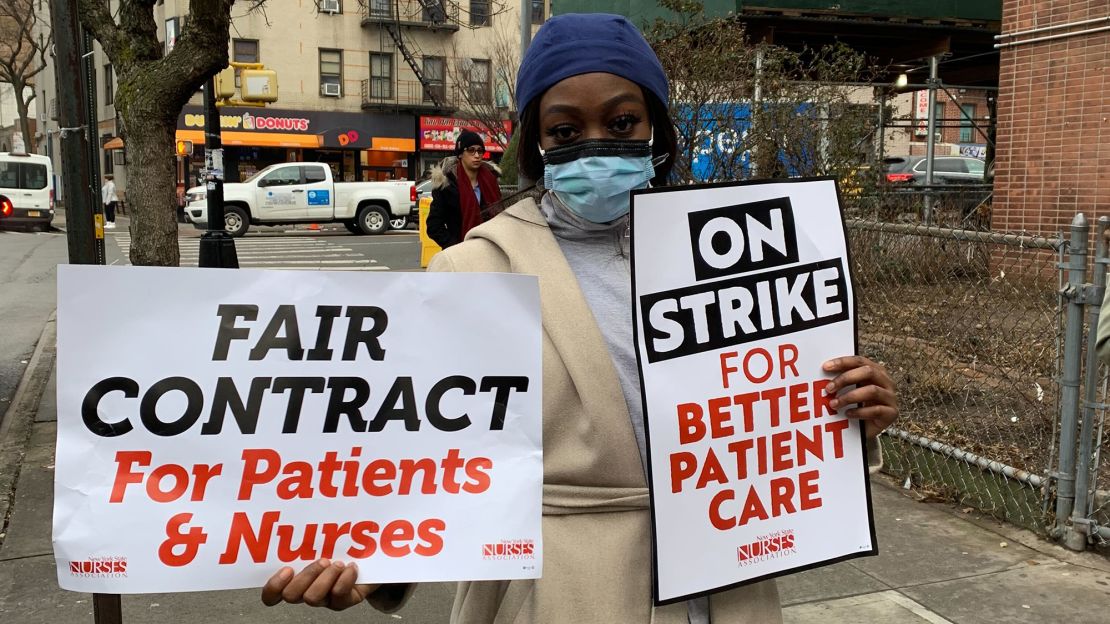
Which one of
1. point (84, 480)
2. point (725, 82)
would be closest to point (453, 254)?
point (84, 480)

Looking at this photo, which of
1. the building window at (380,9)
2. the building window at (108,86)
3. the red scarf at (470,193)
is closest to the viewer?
the red scarf at (470,193)

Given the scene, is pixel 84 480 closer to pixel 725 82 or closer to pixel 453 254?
pixel 453 254

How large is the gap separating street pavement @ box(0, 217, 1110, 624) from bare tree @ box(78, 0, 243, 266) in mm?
2216

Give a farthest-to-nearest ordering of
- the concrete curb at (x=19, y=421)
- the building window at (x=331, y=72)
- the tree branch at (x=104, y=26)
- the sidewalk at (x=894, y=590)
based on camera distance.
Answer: the building window at (x=331, y=72) → the tree branch at (x=104, y=26) → the concrete curb at (x=19, y=421) → the sidewalk at (x=894, y=590)

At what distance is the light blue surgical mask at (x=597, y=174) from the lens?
5.85 ft

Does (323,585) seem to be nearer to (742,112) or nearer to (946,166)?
(742,112)

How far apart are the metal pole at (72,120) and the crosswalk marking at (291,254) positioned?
554 inches

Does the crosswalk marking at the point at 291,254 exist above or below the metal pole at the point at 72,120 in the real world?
below

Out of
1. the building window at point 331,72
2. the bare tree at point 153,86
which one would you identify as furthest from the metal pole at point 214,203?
the building window at point 331,72

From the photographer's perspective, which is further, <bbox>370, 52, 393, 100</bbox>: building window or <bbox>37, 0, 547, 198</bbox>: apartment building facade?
<bbox>370, 52, 393, 100</bbox>: building window

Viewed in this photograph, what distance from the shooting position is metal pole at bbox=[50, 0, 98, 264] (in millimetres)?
4008

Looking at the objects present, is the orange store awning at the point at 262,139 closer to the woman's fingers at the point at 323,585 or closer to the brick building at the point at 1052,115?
the brick building at the point at 1052,115

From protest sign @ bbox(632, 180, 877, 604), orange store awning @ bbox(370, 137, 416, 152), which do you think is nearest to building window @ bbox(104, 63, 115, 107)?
orange store awning @ bbox(370, 137, 416, 152)

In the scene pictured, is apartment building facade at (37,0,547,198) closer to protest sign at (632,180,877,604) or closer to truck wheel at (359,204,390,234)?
truck wheel at (359,204,390,234)
